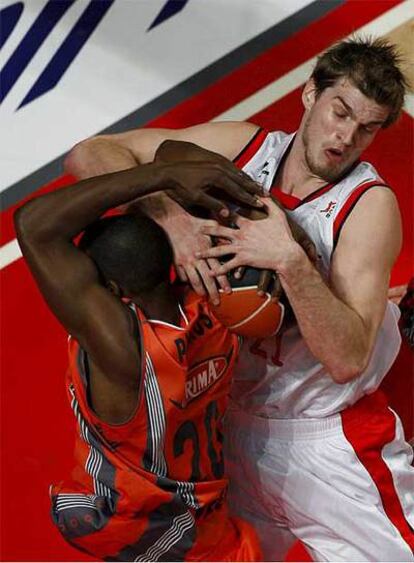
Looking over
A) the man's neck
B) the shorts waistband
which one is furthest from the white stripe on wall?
the shorts waistband

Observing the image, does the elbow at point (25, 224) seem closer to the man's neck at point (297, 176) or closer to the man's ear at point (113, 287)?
the man's ear at point (113, 287)

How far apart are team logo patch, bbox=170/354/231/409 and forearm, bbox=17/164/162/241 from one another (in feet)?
1.25

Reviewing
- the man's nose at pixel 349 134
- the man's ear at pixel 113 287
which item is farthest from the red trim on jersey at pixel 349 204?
the man's ear at pixel 113 287

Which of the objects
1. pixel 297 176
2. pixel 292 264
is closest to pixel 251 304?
pixel 292 264

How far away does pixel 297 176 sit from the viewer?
2344mm

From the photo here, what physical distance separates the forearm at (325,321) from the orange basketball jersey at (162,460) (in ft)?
0.59

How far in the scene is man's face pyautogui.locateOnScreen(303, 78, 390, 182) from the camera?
7.32 ft

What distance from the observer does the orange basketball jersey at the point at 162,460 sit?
1.88 meters

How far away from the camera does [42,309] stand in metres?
3.17

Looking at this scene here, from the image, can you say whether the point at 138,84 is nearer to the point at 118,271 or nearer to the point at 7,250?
the point at 7,250

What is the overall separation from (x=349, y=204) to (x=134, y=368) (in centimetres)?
Result: 69

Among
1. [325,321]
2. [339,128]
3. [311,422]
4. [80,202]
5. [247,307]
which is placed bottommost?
[311,422]

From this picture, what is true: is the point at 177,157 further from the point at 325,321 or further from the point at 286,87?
the point at 286,87

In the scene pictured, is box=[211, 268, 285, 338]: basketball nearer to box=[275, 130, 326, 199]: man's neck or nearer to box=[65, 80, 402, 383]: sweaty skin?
box=[65, 80, 402, 383]: sweaty skin
